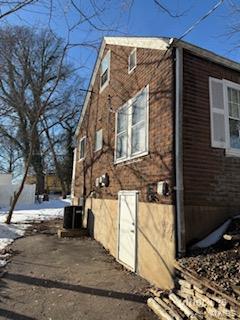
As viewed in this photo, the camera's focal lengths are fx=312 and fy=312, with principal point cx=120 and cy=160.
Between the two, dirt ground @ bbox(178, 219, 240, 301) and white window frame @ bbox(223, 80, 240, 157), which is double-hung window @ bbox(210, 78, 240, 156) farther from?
dirt ground @ bbox(178, 219, 240, 301)

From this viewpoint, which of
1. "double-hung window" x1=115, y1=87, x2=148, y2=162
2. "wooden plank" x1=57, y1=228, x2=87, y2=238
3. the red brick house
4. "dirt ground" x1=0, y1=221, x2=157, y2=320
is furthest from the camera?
"wooden plank" x1=57, y1=228, x2=87, y2=238

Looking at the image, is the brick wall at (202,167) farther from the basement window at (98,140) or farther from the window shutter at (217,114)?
the basement window at (98,140)

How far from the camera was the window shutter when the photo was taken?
721cm

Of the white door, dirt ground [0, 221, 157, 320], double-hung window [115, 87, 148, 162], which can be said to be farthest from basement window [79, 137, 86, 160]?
the white door

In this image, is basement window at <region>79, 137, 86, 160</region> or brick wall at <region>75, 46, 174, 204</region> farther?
basement window at <region>79, 137, 86, 160</region>

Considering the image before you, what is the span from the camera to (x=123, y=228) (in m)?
8.97

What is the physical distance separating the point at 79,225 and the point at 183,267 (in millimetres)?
8420

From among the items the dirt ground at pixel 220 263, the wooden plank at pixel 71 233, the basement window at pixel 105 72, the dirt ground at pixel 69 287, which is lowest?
the dirt ground at pixel 69 287

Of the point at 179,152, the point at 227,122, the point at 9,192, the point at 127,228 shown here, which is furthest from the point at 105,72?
the point at 9,192

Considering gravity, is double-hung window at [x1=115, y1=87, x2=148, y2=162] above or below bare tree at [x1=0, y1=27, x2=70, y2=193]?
below

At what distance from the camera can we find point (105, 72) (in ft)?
42.9

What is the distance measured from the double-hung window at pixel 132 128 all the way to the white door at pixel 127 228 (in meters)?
1.17

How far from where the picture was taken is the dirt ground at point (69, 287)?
5445mm

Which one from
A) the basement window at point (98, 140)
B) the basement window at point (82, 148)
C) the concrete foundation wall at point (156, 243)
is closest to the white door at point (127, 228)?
the concrete foundation wall at point (156, 243)
